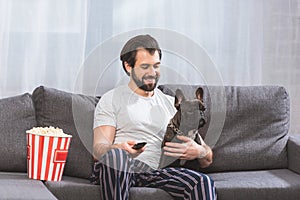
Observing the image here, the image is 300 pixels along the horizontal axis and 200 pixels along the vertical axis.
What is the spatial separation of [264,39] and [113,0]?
929mm

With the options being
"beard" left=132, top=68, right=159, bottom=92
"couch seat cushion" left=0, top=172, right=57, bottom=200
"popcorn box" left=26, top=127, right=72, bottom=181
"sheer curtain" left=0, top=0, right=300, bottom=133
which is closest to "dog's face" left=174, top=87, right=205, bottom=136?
"beard" left=132, top=68, right=159, bottom=92

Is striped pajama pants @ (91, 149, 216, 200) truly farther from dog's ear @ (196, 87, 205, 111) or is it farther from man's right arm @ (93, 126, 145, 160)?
dog's ear @ (196, 87, 205, 111)

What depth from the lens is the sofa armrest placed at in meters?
3.26

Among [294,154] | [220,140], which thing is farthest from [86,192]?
[294,154]

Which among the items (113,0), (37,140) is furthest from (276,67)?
(37,140)

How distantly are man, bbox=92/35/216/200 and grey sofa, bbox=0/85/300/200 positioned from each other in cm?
9

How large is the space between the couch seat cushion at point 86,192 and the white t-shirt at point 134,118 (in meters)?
0.24

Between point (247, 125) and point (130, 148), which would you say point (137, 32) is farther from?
point (130, 148)

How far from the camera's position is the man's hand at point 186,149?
9.77 ft

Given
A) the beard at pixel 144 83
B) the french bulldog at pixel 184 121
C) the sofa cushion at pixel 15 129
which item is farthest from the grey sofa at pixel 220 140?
the beard at pixel 144 83

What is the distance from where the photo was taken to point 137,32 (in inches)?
137

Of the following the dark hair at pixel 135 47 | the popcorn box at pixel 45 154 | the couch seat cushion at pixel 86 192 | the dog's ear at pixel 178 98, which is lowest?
the couch seat cushion at pixel 86 192

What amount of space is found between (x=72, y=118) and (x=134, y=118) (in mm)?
345

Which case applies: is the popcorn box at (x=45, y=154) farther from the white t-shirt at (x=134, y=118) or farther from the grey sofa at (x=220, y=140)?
the white t-shirt at (x=134, y=118)
